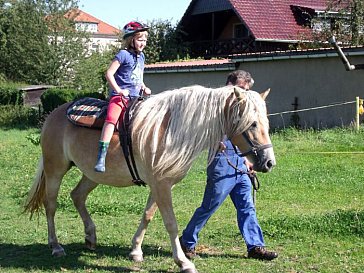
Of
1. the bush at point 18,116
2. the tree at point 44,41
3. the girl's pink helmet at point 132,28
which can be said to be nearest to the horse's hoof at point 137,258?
the girl's pink helmet at point 132,28

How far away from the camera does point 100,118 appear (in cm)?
586

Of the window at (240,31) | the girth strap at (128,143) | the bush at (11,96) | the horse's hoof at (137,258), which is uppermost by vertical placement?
the window at (240,31)

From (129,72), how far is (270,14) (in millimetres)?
25013

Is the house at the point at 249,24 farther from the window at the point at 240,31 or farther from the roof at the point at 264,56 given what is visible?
the roof at the point at 264,56

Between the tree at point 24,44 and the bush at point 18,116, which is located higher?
the tree at point 24,44

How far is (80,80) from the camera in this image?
42.4 meters

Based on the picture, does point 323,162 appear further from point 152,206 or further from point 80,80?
point 80,80

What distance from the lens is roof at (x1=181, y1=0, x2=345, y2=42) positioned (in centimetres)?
2833

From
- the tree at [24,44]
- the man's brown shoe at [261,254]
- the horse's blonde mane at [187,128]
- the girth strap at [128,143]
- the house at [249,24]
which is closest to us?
the horse's blonde mane at [187,128]

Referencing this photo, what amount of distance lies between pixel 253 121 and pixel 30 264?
8.76 ft

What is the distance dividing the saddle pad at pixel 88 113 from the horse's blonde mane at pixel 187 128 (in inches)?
25.7

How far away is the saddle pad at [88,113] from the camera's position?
19.2 ft

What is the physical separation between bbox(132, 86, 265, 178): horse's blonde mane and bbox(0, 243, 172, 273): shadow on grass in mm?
1098

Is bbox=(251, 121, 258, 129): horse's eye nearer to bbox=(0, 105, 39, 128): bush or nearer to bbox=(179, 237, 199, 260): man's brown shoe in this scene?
bbox=(179, 237, 199, 260): man's brown shoe
